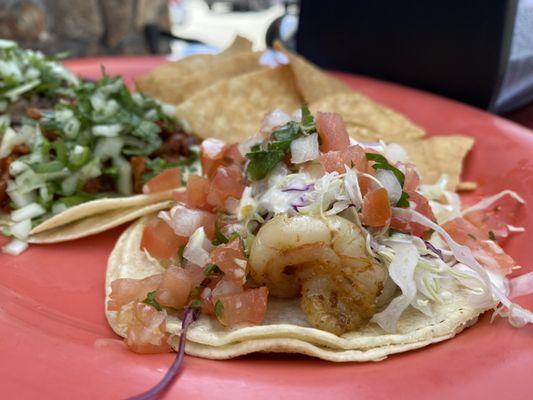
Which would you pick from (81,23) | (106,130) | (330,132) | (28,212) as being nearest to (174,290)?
(330,132)

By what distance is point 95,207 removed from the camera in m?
2.11

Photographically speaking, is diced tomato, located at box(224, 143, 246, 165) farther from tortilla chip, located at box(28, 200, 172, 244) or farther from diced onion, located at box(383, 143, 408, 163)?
diced onion, located at box(383, 143, 408, 163)

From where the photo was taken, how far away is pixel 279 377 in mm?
1329

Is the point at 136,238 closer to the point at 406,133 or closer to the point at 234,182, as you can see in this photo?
the point at 234,182

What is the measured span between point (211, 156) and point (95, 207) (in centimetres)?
46

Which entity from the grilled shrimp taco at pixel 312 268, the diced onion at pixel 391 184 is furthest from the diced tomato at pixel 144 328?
the diced onion at pixel 391 184

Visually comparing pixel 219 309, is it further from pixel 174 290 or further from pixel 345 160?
pixel 345 160

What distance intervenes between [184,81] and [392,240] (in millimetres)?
1765

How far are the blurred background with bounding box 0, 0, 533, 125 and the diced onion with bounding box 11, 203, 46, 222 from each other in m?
1.92

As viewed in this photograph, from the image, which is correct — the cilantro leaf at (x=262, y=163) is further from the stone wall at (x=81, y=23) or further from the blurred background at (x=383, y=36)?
the stone wall at (x=81, y=23)

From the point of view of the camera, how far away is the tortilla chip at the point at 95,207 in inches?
81.7

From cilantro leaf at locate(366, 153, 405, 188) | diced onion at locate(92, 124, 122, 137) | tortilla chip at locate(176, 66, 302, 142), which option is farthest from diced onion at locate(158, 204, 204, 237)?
tortilla chip at locate(176, 66, 302, 142)

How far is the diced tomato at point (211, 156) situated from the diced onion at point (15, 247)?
665 mm

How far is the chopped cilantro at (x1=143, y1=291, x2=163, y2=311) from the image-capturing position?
1536 mm
